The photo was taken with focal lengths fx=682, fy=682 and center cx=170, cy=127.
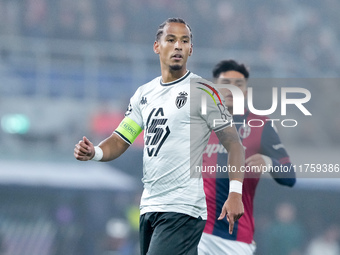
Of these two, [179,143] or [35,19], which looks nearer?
[179,143]

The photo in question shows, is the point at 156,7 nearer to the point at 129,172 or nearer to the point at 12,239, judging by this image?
the point at 129,172

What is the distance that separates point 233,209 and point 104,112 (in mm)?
9985

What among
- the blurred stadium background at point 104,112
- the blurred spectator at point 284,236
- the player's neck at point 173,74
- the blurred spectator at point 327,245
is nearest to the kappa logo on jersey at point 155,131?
the player's neck at point 173,74

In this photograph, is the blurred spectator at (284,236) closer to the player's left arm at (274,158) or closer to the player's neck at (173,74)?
the player's left arm at (274,158)

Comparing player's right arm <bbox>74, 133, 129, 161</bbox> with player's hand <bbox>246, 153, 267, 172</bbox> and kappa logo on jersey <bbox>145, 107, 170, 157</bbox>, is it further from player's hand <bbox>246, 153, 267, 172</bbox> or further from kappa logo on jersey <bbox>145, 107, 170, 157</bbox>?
player's hand <bbox>246, 153, 267, 172</bbox>

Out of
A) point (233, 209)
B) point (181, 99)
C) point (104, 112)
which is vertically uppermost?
point (104, 112)

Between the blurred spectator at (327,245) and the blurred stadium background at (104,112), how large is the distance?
4 centimetres

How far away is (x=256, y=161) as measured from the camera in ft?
16.5

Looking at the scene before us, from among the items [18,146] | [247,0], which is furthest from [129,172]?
[247,0]

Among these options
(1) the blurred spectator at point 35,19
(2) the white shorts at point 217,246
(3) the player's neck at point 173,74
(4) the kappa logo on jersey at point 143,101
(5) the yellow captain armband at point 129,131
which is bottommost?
(2) the white shorts at point 217,246

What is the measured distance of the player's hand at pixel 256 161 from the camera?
198 inches

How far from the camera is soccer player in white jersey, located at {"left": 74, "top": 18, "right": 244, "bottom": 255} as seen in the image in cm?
415

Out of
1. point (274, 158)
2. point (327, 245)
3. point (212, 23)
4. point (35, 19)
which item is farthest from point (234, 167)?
point (212, 23)

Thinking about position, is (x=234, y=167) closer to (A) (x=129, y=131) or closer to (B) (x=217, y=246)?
(A) (x=129, y=131)
